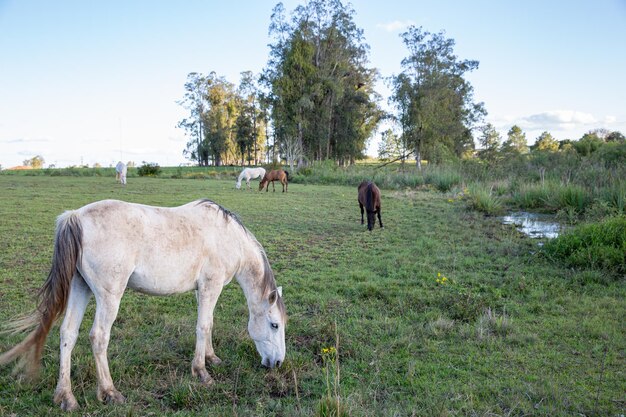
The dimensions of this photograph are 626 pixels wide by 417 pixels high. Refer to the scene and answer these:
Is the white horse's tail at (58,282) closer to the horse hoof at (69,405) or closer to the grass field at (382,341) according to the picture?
the grass field at (382,341)

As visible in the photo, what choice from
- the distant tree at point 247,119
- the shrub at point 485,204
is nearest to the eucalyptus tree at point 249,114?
the distant tree at point 247,119

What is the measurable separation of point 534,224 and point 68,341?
11066 mm

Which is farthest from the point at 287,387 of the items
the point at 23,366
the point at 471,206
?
the point at 471,206

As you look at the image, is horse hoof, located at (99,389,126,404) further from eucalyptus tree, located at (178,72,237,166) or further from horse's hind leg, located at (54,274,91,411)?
eucalyptus tree, located at (178,72,237,166)

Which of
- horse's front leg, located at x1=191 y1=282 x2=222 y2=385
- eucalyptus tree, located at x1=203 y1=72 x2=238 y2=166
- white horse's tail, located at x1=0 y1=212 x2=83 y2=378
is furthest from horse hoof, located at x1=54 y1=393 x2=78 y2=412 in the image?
eucalyptus tree, located at x1=203 y1=72 x2=238 y2=166

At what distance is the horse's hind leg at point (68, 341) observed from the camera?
9.71 feet

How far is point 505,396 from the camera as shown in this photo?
319 cm

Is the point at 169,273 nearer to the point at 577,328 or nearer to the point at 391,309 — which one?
the point at 391,309

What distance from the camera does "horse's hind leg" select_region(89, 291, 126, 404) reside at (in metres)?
2.97

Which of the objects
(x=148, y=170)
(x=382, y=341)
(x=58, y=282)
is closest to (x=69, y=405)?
(x=58, y=282)

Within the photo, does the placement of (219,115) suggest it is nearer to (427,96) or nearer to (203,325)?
(427,96)

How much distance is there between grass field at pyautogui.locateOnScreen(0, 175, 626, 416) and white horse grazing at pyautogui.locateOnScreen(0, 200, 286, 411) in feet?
0.86

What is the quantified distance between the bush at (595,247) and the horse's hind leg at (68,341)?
23.9 feet

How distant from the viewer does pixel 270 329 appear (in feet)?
11.8
